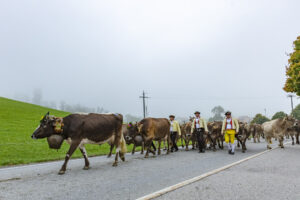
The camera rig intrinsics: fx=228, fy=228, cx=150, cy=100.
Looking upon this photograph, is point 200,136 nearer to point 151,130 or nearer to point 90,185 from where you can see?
point 151,130

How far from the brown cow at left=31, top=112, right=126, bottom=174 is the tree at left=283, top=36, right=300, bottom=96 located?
46.2ft

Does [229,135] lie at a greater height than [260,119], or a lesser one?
greater

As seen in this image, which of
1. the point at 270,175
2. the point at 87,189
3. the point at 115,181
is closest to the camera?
the point at 87,189

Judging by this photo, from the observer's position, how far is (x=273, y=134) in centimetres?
1503

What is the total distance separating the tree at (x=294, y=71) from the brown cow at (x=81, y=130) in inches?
554

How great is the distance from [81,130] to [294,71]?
15.8m

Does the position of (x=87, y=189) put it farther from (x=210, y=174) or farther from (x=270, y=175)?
(x=270, y=175)

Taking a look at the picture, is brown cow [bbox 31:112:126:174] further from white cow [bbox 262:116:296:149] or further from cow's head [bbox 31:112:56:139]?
white cow [bbox 262:116:296:149]

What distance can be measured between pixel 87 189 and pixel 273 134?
13.9 metres

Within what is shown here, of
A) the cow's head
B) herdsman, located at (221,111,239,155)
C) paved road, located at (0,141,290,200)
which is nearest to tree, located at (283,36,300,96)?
herdsman, located at (221,111,239,155)

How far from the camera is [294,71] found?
16438 mm

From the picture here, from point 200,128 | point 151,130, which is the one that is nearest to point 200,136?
point 200,128

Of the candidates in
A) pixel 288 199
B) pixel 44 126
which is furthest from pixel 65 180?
pixel 288 199

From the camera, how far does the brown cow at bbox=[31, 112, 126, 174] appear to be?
737cm
